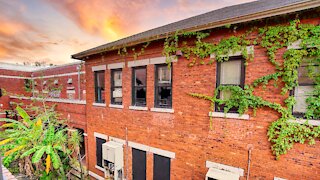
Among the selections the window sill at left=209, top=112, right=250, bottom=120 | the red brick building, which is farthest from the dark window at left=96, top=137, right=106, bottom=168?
the window sill at left=209, top=112, right=250, bottom=120

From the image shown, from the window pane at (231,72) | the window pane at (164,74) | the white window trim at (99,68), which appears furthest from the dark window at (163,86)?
the white window trim at (99,68)

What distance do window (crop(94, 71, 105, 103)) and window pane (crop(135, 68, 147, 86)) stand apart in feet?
9.11

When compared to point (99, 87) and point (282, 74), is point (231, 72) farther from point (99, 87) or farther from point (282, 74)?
point (99, 87)

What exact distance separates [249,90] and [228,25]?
2.11 meters

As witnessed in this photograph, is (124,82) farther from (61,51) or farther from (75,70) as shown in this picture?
(75,70)

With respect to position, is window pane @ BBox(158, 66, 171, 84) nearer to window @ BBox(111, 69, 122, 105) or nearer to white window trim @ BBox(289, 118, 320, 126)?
window @ BBox(111, 69, 122, 105)

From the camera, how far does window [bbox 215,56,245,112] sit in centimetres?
475

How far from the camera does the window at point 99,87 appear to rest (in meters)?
8.77

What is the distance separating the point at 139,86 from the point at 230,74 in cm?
405

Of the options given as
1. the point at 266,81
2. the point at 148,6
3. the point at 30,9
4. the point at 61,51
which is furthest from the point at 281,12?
the point at 61,51

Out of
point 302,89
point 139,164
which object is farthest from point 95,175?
point 302,89

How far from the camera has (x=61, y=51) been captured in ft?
53.1

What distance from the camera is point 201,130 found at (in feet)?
17.6

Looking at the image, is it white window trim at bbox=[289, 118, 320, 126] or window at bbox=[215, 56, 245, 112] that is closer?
white window trim at bbox=[289, 118, 320, 126]
